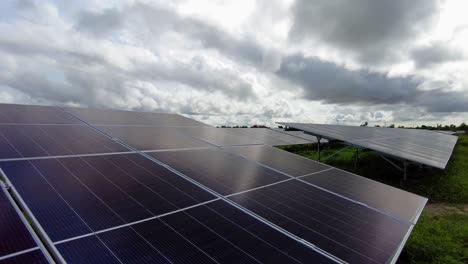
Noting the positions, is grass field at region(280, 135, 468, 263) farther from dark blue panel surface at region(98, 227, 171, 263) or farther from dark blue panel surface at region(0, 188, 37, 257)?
dark blue panel surface at region(0, 188, 37, 257)

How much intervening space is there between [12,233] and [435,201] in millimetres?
22045

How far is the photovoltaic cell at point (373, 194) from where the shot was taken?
8.08m

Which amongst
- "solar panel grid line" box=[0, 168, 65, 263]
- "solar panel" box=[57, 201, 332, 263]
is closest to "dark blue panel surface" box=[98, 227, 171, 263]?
"solar panel" box=[57, 201, 332, 263]

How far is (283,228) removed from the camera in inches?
236

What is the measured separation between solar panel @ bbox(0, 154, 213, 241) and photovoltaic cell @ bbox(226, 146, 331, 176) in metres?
4.26

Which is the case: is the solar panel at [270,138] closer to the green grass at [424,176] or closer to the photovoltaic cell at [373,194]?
the green grass at [424,176]

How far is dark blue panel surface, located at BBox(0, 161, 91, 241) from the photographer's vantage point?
4.52 m

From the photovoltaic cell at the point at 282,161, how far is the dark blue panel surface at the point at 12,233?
7549 millimetres

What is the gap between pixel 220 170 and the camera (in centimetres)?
874

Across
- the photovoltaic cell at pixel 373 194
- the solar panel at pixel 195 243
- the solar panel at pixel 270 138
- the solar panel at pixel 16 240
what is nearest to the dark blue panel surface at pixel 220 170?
the solar panel at pixel 195 243

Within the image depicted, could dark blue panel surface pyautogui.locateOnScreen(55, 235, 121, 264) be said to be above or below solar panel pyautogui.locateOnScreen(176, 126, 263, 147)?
below

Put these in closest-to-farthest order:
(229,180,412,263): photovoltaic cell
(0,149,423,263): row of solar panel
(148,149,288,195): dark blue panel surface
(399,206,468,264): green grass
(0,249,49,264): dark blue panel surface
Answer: (0,249,49,264): dark blue panel surface → (0,149,423,263): row of solar panel → (229,180,412,263): photovoltaic cell → (148,149,288,195): dark blue panel surface → (399,206,468,264): green grass

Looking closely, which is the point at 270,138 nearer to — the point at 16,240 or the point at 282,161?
the point at 282,161

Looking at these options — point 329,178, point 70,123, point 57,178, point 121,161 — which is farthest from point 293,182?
point 70,123
